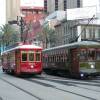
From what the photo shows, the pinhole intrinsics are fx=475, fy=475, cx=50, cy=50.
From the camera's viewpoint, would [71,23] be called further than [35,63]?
Yes

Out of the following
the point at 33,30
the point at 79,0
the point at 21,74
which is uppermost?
the point at 79,0

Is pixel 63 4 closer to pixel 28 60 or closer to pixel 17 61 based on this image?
pixel 17 61

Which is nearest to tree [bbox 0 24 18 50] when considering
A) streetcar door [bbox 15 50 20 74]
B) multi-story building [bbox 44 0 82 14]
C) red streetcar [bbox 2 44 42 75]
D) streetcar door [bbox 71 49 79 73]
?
multi-story building [bbox 44 0 82 14]

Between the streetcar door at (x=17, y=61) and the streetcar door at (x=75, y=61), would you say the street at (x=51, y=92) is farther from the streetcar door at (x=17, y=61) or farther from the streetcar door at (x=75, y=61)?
the streetcar door at (x=17, y=61)

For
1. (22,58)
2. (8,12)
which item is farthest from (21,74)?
(8,12)

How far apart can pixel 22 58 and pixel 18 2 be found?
6058 inches

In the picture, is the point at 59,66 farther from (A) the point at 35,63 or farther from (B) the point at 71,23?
(B) the point at 71,23

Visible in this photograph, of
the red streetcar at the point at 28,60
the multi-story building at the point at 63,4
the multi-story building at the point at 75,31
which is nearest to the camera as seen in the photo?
the red streetcar at the point at 28,60

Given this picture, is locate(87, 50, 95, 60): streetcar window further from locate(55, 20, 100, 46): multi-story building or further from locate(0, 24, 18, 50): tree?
locate(55, 20, 100, 46): multi-story building

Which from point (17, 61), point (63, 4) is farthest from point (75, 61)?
point (63, 4)

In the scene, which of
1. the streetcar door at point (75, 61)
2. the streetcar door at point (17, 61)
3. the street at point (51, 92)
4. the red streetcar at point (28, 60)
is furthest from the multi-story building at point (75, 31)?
the street at point (51, 92)

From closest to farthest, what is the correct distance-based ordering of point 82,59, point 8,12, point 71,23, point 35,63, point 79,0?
1. point 82,59
2. point 35,63
3. point 71,23
4. point 79,0
5. point 8,12

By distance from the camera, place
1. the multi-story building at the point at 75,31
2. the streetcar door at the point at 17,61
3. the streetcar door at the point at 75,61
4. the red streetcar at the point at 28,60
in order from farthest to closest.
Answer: the multi-story building at the point at 75,31
the streetcar door at the point at 17,61
the red streetcar at the point at 28,60
the streetcar door at the point at 75,61

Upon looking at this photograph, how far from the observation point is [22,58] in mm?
40156
